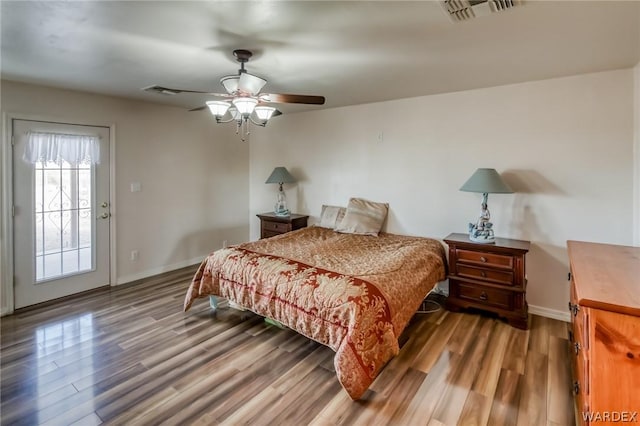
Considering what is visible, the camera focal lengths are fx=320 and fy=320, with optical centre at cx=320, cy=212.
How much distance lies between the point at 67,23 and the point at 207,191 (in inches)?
125

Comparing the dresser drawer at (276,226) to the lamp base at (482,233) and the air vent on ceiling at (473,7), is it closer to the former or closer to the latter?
the lamp base at (482,233)

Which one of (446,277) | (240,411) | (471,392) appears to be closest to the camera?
(240,411)

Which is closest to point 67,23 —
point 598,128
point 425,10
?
point 425,10

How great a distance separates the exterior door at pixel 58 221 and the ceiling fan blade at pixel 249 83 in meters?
2.46

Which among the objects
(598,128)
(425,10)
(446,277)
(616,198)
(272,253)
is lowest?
(446,277)

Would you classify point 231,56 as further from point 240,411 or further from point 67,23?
point 240,411

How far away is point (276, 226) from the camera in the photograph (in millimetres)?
4719

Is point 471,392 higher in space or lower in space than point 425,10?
lower

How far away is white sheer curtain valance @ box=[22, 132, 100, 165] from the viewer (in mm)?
3273

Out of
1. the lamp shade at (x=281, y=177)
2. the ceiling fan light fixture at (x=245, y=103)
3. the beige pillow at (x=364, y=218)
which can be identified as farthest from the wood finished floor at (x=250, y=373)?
the lamp shade at (x=281, y=177)

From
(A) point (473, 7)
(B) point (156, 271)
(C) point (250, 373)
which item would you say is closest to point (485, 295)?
(C) point (250, 373)

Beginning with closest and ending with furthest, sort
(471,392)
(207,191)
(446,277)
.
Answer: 1. (471,392)
2. (446,277)
3. (207,191)

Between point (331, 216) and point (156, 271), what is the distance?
2.53 m

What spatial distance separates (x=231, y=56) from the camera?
246 cm
